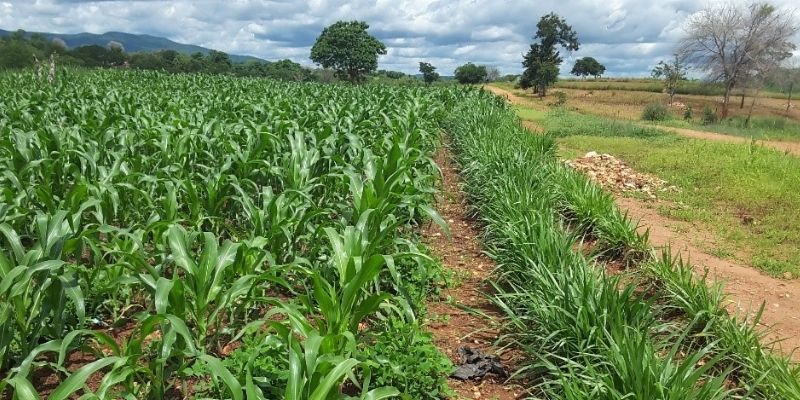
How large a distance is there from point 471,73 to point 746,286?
269 ft

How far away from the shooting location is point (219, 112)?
993cm

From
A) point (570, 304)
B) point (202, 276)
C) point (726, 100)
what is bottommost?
point (570, 304)

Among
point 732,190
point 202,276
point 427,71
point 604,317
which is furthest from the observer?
point 427,71

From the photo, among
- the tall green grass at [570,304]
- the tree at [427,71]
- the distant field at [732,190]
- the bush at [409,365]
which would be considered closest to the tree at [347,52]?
the tree at [427,71]

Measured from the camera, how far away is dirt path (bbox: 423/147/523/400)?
3.05 m

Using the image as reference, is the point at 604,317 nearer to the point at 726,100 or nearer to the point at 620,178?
the point at 620,178

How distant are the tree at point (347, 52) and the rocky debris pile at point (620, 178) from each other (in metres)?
53.8

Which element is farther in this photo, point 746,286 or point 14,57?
point 14,57

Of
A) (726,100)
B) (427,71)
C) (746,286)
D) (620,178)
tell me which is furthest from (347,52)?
(746,286)

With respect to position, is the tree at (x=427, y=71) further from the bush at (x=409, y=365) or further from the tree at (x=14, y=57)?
the bush at (x=409, y=365)

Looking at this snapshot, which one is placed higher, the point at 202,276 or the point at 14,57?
the point at 14,57

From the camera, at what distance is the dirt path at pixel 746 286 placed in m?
3.93

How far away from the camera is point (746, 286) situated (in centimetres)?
482

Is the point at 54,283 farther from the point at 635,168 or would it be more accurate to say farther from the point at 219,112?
the point at 635,168
